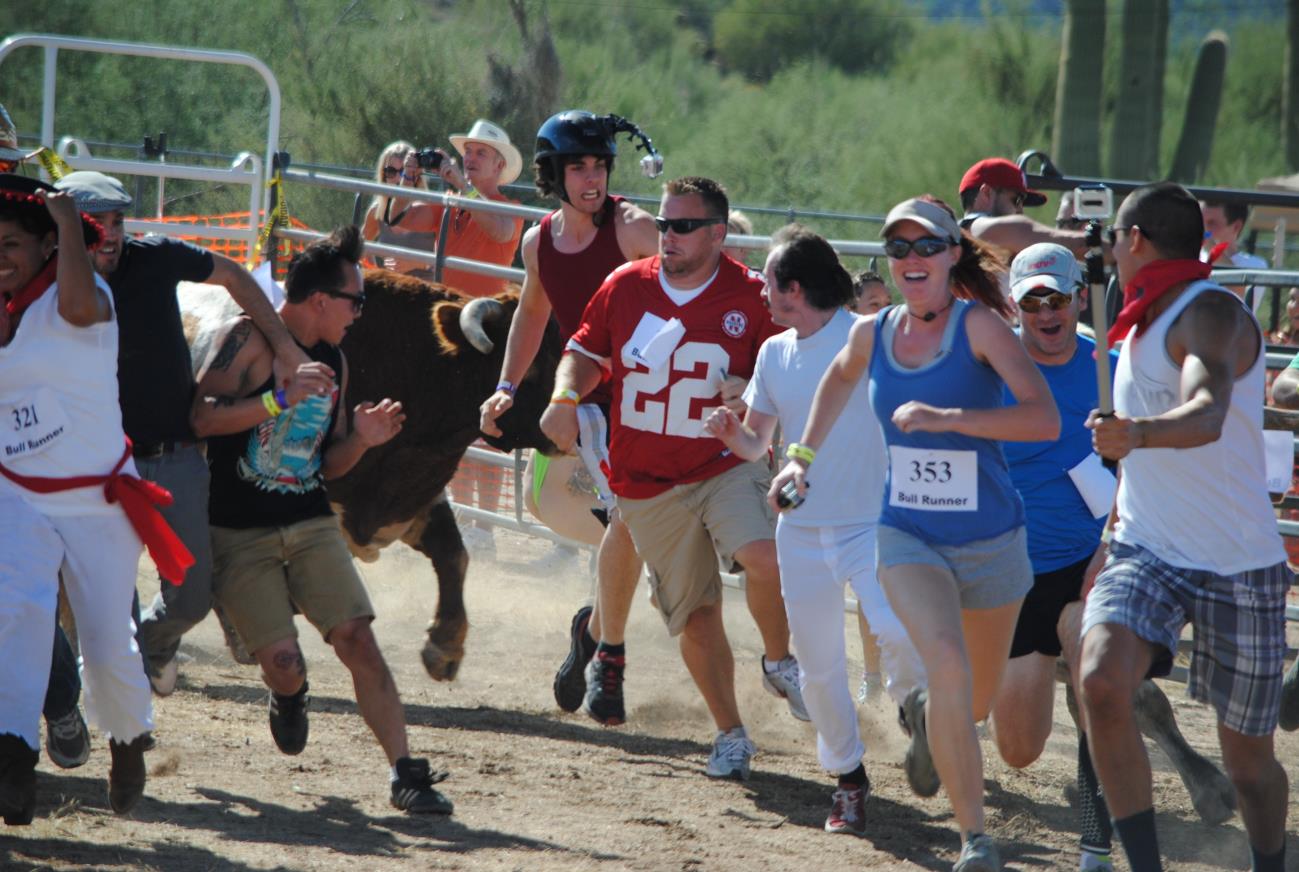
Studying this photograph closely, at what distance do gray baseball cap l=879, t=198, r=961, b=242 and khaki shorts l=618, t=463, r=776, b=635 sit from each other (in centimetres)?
146

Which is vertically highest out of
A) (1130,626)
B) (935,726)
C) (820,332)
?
(820,332)

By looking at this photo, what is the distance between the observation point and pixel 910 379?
5.07m

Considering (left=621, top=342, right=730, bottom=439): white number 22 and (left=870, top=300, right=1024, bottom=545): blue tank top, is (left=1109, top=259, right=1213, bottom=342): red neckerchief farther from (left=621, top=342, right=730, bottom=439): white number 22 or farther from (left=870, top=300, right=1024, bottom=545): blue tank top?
(left=621, top=342, right=730, bottom=439): white number 22

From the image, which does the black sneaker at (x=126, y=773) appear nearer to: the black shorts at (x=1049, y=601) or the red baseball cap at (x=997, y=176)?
the black shorts at (x=1049, y=601)

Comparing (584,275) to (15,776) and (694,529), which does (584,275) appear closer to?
(694,529)

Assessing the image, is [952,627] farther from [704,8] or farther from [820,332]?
[704,8]

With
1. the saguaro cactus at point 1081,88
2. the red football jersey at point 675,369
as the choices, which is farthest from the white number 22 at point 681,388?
the saguaro cactus at point 1081,88

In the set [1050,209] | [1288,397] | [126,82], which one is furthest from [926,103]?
[1288,397]

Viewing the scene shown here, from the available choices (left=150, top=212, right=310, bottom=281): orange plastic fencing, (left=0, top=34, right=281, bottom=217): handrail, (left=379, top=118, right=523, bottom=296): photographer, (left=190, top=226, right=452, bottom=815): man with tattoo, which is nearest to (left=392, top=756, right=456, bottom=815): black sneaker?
(left=190, top=226, right=452, bottom=815): man with tattoo

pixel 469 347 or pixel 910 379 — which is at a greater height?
pixel 910 379

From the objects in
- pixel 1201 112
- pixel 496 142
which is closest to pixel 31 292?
pixel 496 142

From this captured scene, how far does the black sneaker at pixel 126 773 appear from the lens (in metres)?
5.20

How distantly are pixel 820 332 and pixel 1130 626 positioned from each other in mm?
1723

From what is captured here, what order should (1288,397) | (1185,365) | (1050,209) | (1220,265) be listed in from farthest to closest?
(1050,209)
(1220,265)
(1288,397)
(1185,365)
